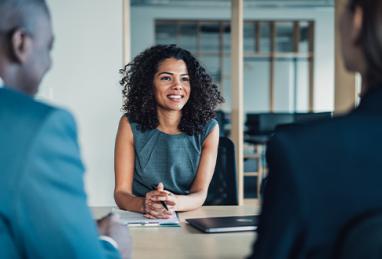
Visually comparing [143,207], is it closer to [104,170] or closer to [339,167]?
[339,167]

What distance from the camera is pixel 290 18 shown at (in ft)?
34.5

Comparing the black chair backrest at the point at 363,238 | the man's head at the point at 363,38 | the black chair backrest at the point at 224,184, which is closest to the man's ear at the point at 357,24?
the man's head at the point at 363,38

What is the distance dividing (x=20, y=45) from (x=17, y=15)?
2.3 inches

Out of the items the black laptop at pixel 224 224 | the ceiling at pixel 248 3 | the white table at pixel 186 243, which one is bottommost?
the white table at pixel 186 243

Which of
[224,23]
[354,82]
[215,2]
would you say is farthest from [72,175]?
[224,23]

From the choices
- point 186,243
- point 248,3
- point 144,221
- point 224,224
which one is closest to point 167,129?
point 144,221

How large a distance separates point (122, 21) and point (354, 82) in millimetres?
2031

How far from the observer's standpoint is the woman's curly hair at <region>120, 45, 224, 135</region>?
2500mm

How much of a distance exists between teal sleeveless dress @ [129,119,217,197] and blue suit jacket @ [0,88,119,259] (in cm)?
143

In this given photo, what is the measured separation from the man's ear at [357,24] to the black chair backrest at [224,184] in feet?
5.74

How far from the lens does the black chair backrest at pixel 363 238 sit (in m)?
0.72

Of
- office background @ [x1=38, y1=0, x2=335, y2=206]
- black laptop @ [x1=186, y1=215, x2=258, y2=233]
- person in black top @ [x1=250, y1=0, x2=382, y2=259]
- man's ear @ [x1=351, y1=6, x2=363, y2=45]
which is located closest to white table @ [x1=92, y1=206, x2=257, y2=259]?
black laptop @ [x1=186, y1=215, x2=258, y2=233]

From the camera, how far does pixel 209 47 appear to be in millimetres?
10906

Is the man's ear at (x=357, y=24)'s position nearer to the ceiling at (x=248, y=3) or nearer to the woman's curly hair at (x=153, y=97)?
the woman's curly hair at (x=153, y=97)
